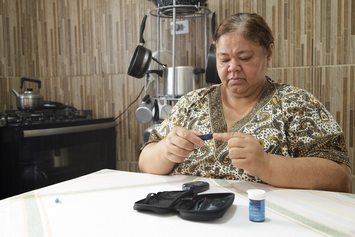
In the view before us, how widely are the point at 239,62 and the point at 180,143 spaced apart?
422 millimetres

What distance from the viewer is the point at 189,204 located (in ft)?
2.33

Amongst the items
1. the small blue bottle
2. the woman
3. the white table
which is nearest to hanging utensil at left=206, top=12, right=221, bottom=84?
the woman

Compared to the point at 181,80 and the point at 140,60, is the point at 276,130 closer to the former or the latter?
the point at 181,80

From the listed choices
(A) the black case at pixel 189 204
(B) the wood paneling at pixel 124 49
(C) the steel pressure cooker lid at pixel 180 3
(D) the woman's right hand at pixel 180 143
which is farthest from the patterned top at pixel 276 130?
(C) the steel pressure cooker lid at pixel 180 3

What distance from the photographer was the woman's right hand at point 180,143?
0.97 m

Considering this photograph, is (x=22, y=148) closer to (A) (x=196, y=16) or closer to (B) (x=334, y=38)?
(A) (x=196, y=16)

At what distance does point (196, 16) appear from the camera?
218 cm

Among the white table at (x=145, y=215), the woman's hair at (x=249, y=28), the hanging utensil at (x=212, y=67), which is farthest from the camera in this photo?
the hanging utensil at (x=212, y=67)

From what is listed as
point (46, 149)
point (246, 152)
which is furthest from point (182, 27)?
point (246, 152)

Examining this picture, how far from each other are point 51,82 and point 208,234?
8.45 feet

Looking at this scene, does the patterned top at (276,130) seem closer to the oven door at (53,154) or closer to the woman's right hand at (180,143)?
the woman's right hand at (180,143)

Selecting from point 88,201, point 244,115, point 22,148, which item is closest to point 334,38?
point 244,115

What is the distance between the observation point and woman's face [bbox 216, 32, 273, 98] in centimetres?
115

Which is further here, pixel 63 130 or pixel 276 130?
pixel 63 130
